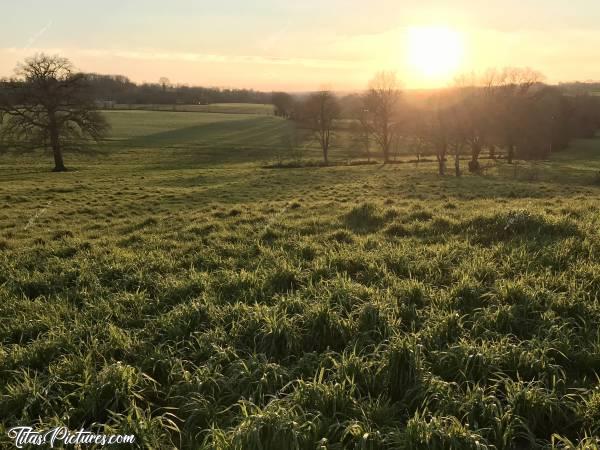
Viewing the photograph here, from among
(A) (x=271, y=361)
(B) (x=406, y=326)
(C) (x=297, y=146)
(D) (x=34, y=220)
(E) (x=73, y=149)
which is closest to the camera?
(A) (x=271, y=361)

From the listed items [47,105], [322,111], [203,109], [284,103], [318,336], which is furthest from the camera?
[203,109]

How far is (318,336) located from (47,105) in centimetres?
4259

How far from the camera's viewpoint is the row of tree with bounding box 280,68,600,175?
48562 mm

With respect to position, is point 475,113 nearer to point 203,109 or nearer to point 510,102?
point 510,102

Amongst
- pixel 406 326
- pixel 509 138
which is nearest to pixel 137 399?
pixel 406 326

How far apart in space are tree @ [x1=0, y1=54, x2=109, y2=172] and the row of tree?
28.8 meters

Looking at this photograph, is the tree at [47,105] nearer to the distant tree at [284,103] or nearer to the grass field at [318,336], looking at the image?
the grass field at [318,336]

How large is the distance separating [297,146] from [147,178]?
38.3 meters

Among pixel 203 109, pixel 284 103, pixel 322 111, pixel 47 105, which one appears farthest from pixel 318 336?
pixel 203 109

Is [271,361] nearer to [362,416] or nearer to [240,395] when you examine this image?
[240,395]

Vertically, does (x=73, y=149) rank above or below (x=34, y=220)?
A: above

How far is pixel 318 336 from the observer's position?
4.94 m

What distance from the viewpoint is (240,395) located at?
403 cm

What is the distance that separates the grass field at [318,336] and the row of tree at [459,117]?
39.5 metres
